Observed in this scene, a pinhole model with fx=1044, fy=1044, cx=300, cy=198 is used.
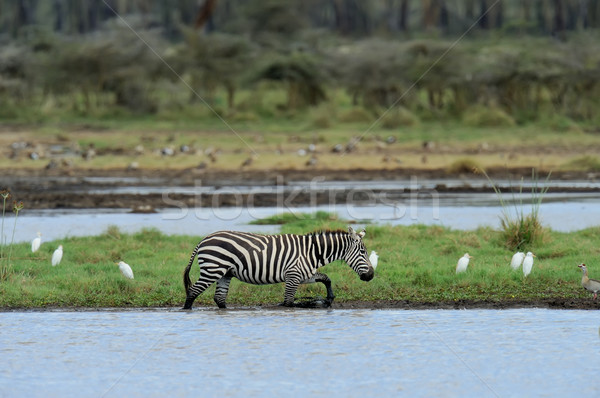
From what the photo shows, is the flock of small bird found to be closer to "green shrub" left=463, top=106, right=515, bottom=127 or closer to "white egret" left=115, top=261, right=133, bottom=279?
"white egret" left=115, top=261, right=133, bottom=279

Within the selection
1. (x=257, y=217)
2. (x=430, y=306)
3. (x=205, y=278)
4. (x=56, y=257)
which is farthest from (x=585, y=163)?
(x=205, y=278)

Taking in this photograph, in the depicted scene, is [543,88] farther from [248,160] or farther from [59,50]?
[59,50]

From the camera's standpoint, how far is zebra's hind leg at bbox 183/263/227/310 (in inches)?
429

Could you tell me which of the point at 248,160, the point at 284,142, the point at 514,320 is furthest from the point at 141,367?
the point at 284,142

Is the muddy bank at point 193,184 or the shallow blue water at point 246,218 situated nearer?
the shallow blue water at point 246,218

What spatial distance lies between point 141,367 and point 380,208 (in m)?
13.2

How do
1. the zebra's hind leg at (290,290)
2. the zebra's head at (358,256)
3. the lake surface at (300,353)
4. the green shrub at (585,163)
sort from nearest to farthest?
the lake surface at (300,353) → the zebra's hind leg at (290,290) → the zebra's head at (358,256) → the green shrub at (585,163)

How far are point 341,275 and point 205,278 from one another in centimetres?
218

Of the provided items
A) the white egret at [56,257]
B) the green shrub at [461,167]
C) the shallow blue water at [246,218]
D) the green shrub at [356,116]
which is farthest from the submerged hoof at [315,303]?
the green shrub at [356,116]

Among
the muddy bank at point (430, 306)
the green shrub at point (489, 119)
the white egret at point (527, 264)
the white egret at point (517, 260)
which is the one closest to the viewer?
the muddy bank at point (430, 306)

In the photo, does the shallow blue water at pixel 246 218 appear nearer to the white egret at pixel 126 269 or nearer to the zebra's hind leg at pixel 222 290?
the white egret at pixel 126 269

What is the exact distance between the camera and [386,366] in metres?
8.82

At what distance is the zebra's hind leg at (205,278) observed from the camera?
10898 mm

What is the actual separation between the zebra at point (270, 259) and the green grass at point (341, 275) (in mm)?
589
